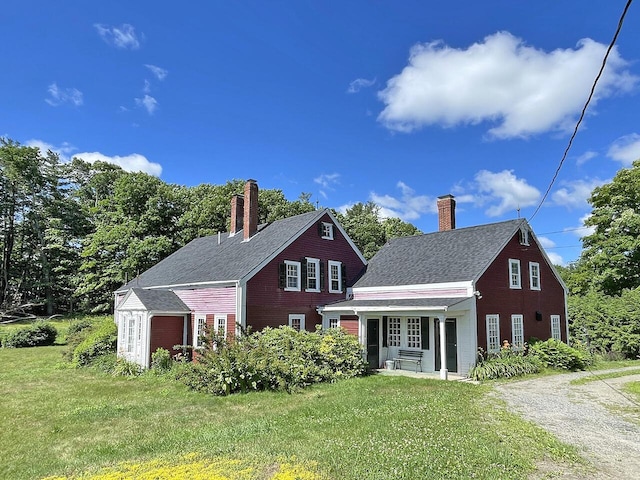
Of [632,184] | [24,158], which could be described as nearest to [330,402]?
[632,184]

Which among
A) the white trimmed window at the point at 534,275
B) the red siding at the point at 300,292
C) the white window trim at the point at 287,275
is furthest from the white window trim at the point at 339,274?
the white trimmed window at the point at 534,275

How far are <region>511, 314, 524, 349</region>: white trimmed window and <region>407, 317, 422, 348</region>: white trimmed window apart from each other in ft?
13.1

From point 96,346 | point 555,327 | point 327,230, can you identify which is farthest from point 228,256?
point 555,327

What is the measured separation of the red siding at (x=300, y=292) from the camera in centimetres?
1895

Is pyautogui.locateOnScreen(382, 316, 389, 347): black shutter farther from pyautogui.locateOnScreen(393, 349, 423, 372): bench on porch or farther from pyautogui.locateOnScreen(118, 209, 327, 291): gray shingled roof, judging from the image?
pyautogui.locateOnScreen(118, 209, 327, 291): gray shingled roof

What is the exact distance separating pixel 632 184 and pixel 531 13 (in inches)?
1050

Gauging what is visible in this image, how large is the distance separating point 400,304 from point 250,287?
6.13 meters

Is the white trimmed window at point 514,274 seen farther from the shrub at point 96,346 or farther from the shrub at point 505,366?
the shrub at point 96,346

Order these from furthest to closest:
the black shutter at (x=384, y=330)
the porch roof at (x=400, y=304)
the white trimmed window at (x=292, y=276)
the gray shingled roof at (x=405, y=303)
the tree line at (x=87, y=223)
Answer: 1. the tree line at (x=87, y=223)
2. the white trimmed window at (x=292, y=276)
3. the black shutter at (x=384, y=330)
4. the gray shingled roof at (x=405, y=303)
5. the porch roof at (x=400, y=304)

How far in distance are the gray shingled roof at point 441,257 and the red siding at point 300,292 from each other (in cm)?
144

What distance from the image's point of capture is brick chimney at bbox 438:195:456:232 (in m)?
23.8

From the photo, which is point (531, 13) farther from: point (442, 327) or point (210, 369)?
point (210, 369)

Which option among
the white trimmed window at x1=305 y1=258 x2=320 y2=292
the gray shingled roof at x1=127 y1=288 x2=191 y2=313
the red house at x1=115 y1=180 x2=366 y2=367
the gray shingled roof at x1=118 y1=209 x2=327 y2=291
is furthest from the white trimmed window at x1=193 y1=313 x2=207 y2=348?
the white trimmed window at x1=305 y1=258 x2=320 y2=292

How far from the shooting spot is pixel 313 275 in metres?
21.5
